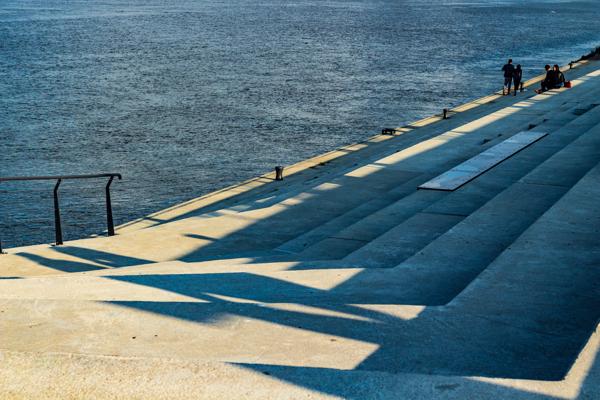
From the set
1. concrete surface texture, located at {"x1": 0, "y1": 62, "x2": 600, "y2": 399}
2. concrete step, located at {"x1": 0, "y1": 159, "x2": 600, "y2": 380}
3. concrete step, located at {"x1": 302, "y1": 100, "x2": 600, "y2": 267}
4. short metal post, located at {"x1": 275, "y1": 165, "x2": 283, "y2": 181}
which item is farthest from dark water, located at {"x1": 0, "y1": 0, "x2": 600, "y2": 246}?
concrete step, located at {"x1": 0, "y1": 159, "x2": 600, "y2": 380}

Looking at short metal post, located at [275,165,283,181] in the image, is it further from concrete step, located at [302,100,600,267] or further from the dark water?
concrete step, located at [302,100,600,267]

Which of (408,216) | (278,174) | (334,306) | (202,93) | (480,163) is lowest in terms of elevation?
(202,93)

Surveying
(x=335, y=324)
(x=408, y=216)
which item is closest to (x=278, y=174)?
(x=408, y=216)

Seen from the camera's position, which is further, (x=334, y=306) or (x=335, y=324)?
(x=334, y=306)

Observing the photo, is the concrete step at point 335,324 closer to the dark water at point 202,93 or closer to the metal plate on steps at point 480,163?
the metal plate on steps at point 480,163

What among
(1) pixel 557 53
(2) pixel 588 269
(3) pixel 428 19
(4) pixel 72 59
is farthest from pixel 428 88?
(3) pixel 428 19

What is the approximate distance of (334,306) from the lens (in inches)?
262

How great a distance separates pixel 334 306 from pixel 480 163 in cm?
852

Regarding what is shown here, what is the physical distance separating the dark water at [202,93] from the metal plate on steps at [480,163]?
8099 mm

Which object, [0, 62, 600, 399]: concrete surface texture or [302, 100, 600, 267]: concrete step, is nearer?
[0, 62, 600, 399]: concrete surface texture

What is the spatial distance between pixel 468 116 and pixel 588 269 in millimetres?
21407

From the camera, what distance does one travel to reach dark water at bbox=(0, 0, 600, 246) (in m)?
23.5

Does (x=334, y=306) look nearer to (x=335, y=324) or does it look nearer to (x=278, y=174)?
(x=335, y=324)

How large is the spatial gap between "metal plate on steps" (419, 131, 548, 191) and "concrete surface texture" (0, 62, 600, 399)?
0.49m
